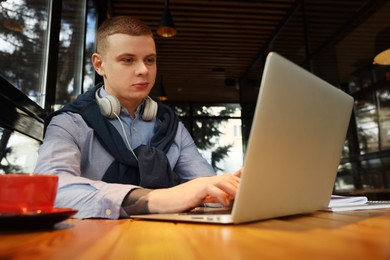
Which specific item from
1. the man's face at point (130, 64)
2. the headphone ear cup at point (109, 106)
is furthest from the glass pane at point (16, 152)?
the man's face at point (130, 64)

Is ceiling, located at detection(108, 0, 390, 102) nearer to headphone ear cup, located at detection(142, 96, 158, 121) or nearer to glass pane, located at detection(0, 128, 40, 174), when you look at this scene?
headphone ear cup, located at detection(142, 96, 158, 121)

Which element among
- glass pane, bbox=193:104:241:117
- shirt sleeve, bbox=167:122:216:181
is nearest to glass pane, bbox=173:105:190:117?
glass pane, bbox=193:104:241:117

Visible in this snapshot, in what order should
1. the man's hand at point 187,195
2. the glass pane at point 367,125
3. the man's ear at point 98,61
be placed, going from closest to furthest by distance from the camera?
1. the man's hand at point 187,195
2. the man's ear at point 98,61
3. the glass pane at point 367,125

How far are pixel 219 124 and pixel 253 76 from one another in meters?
2.85

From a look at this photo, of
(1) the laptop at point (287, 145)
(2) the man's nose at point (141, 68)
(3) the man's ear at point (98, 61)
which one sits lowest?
(1) the laptop at point (287, 145)

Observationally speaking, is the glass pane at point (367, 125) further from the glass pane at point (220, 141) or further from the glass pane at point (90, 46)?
the glass pane at point (220, 141)

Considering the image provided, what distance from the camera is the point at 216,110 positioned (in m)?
9.71

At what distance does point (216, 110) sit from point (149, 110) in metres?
8.14

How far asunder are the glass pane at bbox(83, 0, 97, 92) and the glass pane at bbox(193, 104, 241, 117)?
223 inches

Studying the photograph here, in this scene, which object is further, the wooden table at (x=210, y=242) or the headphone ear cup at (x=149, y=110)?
the headphone ear cup at (x=149, y=110)

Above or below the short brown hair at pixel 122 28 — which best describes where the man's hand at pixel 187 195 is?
below

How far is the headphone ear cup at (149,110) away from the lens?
Result: 163 centimetres

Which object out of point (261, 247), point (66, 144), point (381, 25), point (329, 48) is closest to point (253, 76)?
point (329, 48)

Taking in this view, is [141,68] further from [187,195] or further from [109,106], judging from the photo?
[187,195]
